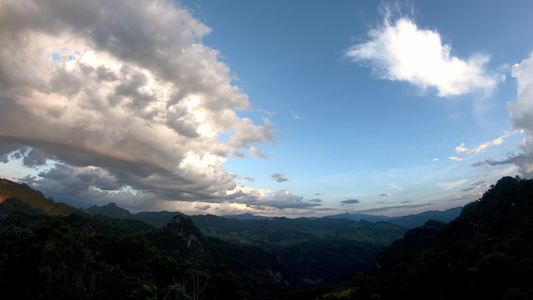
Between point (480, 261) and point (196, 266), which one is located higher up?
point (480, 261)

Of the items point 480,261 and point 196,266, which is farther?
point 196,266

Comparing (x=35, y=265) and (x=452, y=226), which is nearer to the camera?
(x=35, y=265)

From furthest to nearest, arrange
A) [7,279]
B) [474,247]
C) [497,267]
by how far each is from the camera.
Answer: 1. [474,247]
2. [497,267]
3. [7,279]

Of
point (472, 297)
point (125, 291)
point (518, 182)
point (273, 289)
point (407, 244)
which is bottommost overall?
point (273, 289)

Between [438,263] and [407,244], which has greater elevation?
[438,263]

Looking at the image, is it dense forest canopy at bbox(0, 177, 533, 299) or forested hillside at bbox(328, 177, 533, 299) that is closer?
dense forest canopy at bbox(0, 177, 533, 299)

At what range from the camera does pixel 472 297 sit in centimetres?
4900

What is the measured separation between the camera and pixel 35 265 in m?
37.5

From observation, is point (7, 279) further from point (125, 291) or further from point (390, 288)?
point (390, 288)

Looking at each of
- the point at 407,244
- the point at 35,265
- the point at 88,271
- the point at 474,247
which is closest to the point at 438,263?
the point at 474,247

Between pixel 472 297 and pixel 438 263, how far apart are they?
22.3 m

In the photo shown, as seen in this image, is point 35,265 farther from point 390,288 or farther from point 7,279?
point 390,288

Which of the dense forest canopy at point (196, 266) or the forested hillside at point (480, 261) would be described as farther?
the forested hillside at point (480, 261)

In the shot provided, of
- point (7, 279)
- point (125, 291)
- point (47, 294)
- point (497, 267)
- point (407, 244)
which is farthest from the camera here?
point (407, 244)
